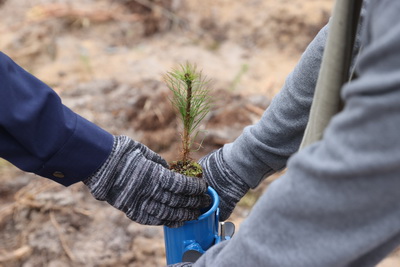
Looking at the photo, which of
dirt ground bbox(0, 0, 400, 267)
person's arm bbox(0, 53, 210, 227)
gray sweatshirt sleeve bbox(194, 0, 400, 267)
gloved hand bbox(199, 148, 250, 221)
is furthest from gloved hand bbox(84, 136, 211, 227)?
dirt ground bbox(0, 0, 400, 267)

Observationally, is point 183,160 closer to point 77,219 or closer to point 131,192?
point 131,192

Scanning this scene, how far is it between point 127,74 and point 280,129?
86.9 inches

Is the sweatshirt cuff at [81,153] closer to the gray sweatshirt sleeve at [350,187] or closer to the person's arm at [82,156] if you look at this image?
the person's arm at [82,156]

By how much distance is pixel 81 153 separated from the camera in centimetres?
117

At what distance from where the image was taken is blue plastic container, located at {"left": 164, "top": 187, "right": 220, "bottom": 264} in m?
1.25

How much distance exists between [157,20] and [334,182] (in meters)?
3.56

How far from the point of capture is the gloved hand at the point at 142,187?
1.18 metres

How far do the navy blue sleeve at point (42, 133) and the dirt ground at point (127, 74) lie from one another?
914 mm

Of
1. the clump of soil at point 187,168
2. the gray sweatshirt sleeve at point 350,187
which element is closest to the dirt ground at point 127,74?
the clump of soil at point 187,168

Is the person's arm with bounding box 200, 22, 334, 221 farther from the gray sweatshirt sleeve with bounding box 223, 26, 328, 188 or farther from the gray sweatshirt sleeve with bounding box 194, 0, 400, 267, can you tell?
the gray sweatshirt sleeve with bounding box 194, 0, 400, 267

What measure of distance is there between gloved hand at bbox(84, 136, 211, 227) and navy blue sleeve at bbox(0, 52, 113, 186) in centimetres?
3

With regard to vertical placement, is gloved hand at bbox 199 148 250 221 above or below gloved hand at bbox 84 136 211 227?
below

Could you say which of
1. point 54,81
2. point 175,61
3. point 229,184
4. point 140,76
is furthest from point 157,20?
point 229,184

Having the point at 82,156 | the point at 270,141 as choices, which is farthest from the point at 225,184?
the point at 82,156
